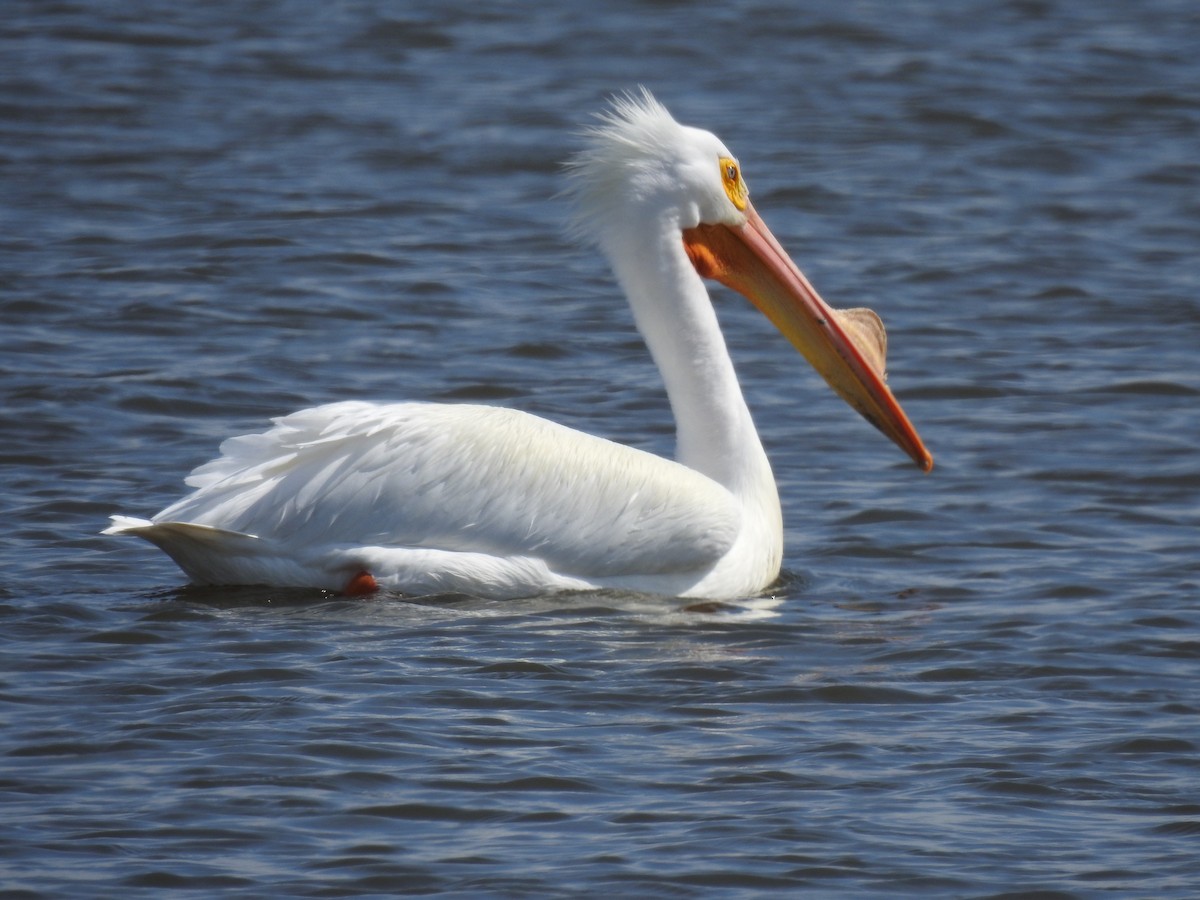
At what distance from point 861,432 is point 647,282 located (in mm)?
1925

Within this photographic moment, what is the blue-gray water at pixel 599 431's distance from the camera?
4172 mm

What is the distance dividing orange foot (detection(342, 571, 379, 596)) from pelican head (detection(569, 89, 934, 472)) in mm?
1318

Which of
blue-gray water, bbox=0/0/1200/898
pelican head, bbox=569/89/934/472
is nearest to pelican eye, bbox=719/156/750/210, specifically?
pelican head, bbox=569/89/934/472

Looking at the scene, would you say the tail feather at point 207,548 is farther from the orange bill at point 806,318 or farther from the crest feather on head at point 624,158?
the orange bill at point 806,318

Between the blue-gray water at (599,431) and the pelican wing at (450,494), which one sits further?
the pelican wing at (450,494)

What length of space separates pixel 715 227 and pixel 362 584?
5.47ft

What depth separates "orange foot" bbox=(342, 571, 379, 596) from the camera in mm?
5523

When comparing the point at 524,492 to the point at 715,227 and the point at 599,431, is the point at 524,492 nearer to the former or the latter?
the point at 715,227

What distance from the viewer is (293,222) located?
1060 centimetres

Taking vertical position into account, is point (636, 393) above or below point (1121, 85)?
below

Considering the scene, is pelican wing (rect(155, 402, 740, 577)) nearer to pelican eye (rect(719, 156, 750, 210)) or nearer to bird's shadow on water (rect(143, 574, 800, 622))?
bird's shadow on water (rect(143, 574, 800, 622))

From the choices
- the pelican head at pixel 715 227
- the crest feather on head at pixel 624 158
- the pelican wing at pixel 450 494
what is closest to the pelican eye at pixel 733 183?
the pelican head at pixel 715 227

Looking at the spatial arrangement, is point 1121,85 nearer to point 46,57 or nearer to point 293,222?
point 293,222

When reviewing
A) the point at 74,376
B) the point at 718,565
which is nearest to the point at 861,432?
the point at 718,565
